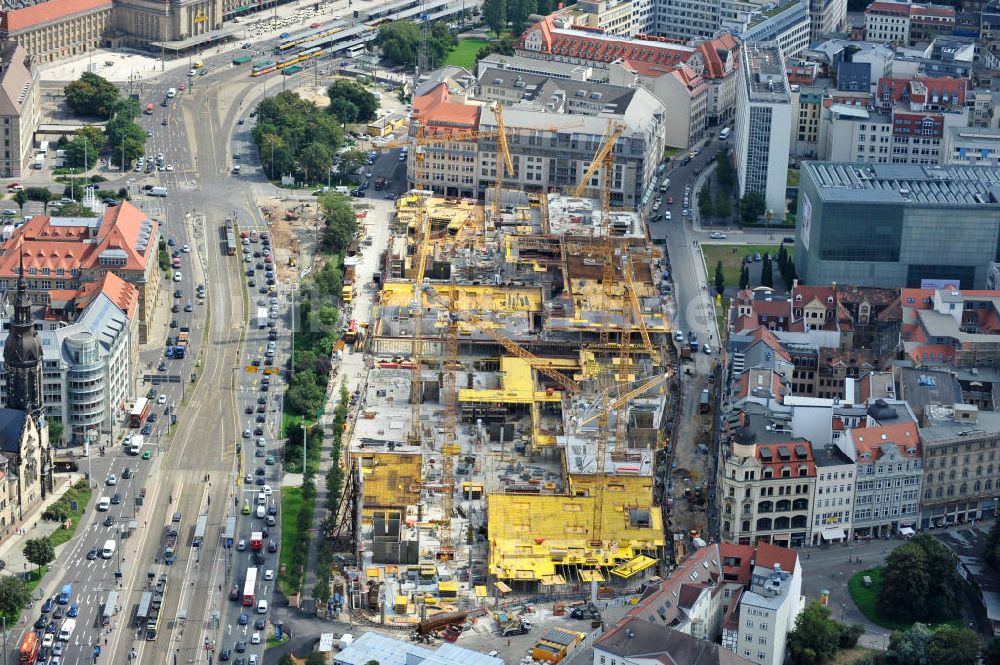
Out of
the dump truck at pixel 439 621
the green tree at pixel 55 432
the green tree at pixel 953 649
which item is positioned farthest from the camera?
the green tree at pixel 55 432

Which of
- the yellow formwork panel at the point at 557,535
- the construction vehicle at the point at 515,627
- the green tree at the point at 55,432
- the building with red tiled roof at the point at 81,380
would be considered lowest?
the construction vehicle at the point at 515,627

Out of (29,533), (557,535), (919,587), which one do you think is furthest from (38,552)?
(919,587)

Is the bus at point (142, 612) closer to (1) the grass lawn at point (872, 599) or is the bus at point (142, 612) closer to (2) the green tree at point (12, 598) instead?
(2) the green tree at point (12, 598)

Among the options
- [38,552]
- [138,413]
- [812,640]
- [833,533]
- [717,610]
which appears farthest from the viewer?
[138,413]

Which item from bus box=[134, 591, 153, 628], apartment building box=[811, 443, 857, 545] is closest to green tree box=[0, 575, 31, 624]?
bus box=[134, 591, 153, 628]

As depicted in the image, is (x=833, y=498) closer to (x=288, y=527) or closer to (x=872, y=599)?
(x=872, y=599)

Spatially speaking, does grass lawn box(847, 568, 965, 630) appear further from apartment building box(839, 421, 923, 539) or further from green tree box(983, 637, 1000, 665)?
apartment building box(839, 421, 923, 539)

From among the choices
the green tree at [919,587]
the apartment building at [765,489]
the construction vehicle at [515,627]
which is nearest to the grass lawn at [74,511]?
the construction vehicle at [515,627]
